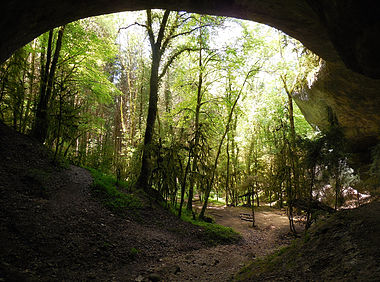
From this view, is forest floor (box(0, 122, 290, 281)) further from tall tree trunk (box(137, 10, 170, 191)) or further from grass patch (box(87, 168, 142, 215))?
tall tree trunk (box(137, 10, 170, 191))

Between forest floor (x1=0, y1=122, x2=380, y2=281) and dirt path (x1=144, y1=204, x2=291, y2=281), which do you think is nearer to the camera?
forest floor (x1=0, y1=122, x2=380, y2=281)

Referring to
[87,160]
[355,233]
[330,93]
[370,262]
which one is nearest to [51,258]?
[370,262]

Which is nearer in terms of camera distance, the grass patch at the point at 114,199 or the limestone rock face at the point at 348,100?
the grass patch at the point at 114,199

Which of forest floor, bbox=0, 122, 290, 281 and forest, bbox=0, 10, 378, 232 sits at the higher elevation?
forest, bbox=0, 10, 378, 232

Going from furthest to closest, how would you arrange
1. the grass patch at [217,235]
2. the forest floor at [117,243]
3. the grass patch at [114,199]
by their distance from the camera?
the grass patch at [217,235], the grass patch at [114,199], the forest floor at [117,243]

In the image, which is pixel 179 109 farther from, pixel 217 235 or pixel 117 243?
pixel 117 243

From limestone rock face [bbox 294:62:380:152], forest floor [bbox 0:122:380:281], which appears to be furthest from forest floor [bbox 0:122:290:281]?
limestone rock face [bbox 294:62:380:152]

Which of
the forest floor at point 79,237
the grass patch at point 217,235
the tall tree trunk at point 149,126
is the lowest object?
the grass patch at point 217,235

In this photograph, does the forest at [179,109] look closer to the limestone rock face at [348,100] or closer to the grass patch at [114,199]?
the limestone rock face at [348,100]

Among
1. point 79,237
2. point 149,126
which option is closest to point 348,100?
point 149,126

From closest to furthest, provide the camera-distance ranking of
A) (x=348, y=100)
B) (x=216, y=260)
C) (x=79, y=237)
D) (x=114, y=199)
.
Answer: (x=79, y=237), (x=216, y=260), (x=114, y=199), (x=348, y=100)

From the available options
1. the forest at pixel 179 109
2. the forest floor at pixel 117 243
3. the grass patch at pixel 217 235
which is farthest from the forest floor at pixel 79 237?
the forest at pixel 179 109

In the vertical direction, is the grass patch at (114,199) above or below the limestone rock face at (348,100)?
below

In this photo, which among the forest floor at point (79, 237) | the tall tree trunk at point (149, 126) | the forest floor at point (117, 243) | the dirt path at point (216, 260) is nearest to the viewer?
the forest floor at point (117, 243)
